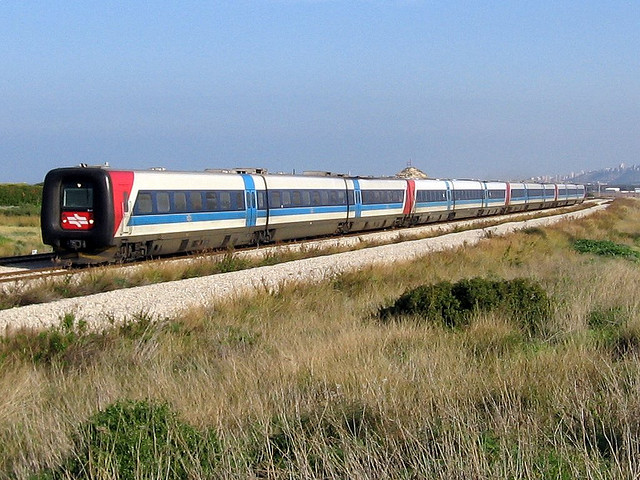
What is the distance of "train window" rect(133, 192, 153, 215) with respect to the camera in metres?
21.5

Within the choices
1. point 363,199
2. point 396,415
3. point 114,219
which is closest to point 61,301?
point 114,219

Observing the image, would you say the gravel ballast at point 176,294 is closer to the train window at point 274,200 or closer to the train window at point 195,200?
the train window at point 195,200

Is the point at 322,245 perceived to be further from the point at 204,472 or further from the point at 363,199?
the point at 204,472

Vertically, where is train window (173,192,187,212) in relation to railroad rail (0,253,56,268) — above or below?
above

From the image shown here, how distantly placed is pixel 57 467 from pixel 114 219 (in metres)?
15.2

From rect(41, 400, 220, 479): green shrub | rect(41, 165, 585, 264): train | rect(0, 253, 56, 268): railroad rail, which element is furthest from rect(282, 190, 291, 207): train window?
rect(41, 400, 220, 479): green shrub

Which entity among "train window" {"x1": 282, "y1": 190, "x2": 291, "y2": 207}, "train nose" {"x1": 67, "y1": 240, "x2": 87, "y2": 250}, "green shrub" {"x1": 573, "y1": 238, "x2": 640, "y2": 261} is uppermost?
"train window" {"x1": 282, "y1": 190, "x2": 291, "y2": 207}

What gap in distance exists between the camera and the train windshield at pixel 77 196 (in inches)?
822

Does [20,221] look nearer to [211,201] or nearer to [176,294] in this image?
[211,201]

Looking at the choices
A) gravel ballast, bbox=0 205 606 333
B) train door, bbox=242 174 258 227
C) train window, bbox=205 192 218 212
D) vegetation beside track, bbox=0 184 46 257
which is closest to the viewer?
gravel ballast, bbox=0 205 606 333

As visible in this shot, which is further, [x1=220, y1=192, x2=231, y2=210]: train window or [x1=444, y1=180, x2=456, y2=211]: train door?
[x1=444, y1=180, x2=456, y2=211]: train door

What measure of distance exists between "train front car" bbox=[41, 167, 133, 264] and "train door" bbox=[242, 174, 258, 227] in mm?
5833

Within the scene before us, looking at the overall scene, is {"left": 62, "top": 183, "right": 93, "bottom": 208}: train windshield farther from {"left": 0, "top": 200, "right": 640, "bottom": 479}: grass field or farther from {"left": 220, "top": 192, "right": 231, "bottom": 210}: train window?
{"left": 0, "top": 200, "right": 640, "bottom": 479}: grass field

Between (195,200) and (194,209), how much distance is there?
27cm
